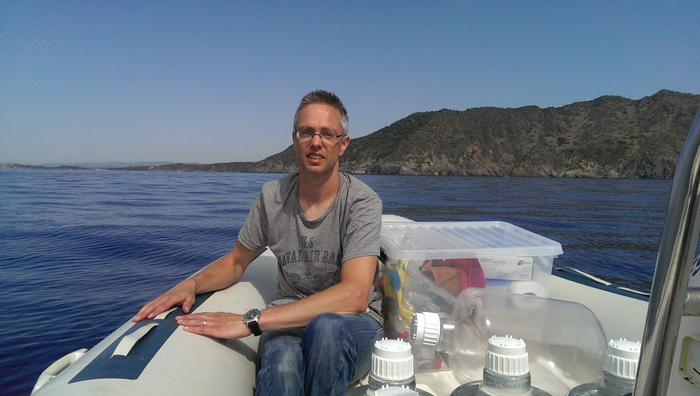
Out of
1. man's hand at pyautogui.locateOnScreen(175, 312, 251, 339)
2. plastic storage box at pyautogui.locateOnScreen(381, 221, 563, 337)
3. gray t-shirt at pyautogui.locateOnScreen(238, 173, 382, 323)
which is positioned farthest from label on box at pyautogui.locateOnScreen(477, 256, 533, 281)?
man's hand at pyautogui.locateOnScreen(175, 312, 251, 339)

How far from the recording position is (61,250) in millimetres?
6574

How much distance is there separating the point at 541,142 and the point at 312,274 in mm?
87422

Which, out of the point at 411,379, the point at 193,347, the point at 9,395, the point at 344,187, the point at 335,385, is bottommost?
the point at 9,395

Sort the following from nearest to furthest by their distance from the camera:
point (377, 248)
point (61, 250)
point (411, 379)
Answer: point (411, 379) → point (377, 248) → point (61, 250)

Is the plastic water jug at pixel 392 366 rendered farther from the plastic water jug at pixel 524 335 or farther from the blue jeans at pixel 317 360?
the blue jeans at pixel 317 360

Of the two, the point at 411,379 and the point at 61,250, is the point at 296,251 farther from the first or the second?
the point at 61,250

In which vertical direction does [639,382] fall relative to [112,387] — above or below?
above

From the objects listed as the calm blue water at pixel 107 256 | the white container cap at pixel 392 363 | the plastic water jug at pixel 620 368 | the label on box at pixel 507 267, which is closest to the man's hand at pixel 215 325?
the white container cap at pixel 392 363

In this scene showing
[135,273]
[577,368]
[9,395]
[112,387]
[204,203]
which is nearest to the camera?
[112,387]

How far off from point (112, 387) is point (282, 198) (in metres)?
1.09

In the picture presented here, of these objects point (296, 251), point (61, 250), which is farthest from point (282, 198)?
point (61, 250)

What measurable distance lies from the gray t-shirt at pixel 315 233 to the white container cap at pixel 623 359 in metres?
0.99

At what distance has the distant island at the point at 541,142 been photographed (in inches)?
2613

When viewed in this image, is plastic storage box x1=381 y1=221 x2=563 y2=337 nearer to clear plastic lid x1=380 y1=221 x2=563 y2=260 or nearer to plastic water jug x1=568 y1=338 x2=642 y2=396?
clear plastic lid x1=380 y1=221 x2=563 y2=260
